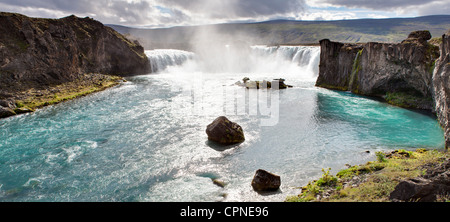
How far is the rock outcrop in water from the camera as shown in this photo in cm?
3862

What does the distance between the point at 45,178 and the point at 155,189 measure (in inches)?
296

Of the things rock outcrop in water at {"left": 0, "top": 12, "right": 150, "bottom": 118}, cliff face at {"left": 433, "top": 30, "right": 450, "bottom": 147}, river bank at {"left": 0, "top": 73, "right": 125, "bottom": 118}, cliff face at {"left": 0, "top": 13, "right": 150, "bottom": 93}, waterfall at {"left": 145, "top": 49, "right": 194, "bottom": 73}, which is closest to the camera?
cliff face at {"left": 433, "top": 30, "right": 450, "bottom": 147}

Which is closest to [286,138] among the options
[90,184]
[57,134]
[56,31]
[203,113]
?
[203,113]

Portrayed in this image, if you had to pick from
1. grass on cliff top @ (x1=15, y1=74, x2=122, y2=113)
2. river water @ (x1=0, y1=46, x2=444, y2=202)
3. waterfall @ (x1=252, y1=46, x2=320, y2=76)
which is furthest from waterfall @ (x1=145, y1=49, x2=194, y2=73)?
river water @ (x1=0, y1=46, x2=444, y2=202)

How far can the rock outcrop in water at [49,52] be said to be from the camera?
38625 mm

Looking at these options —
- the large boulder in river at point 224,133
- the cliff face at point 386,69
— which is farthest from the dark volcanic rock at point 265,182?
the cliff face at point 386,69

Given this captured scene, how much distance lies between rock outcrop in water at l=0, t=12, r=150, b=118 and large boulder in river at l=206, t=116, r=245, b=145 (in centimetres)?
2855

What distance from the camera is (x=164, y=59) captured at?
79.1 meters

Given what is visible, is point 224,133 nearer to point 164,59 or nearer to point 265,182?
point 265,182

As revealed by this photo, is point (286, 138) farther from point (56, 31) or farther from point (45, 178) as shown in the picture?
point (56, 31)

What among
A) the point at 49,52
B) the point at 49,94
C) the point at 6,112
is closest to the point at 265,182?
the point at 6,112

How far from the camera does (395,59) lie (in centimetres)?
3625

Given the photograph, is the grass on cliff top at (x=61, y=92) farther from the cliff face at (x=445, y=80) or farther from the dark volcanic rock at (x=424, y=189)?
the cliff face at (x=445, y=80)

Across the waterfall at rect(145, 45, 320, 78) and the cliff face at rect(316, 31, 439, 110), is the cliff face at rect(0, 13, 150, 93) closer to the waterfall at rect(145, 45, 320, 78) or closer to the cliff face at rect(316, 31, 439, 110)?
the waterfall at rect(145, 45, 320, 78)
